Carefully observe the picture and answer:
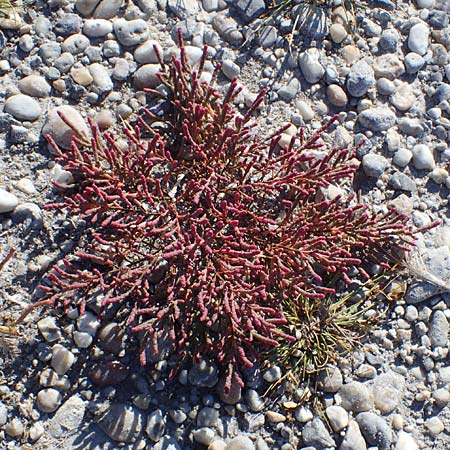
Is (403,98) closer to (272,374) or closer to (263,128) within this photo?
(263,128)

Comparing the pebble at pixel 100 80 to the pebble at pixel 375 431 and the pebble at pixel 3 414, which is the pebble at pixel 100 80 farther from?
the pebble at pixel 375 431

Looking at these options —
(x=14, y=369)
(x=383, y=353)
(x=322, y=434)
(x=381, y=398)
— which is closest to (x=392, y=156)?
(x=383, y=353)

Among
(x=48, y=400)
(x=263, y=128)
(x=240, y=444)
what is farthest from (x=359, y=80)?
(x=48, y=400)

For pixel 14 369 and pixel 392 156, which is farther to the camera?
pixel 392 156

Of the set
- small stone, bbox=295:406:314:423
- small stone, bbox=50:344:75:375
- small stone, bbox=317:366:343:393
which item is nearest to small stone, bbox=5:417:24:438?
small stone, bbox=50:344:75:375

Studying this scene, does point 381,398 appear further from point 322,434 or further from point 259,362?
point 259,362

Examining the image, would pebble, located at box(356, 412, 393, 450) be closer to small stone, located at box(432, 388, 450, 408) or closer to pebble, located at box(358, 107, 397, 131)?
small stone, located at box(432, 388, 450, 408)
